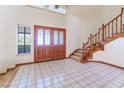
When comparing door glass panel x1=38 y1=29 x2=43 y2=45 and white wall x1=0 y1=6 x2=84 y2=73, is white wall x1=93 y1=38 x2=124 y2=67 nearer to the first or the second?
white wall x1=0 y1=6 x2=84 y2=73

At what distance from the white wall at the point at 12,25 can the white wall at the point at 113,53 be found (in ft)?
11.4

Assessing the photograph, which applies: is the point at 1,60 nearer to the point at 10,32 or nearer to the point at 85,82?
the point at 10,32

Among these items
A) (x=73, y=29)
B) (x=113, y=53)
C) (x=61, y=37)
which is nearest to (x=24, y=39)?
(x=61, y=37)

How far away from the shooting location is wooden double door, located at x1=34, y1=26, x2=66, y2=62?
653 centimetres

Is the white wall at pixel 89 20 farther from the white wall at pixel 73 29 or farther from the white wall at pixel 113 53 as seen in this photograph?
the white wall at pixel 113 53

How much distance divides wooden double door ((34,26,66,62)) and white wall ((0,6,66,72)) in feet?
1.23

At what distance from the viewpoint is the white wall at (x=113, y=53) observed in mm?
4940

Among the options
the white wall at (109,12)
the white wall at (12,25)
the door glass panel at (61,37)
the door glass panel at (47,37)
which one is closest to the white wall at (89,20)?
the white wall at (109,12)

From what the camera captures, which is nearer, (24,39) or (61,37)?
(24,39)

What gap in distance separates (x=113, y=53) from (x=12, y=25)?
15.0 feet

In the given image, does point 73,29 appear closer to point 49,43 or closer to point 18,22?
point 49,43

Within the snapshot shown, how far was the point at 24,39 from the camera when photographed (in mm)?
6012

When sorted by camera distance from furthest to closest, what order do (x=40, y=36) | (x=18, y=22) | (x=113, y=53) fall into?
(x=40, y=36)
(x=18, y=22)
(x=113, y=53)

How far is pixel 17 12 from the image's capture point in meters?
5.60
